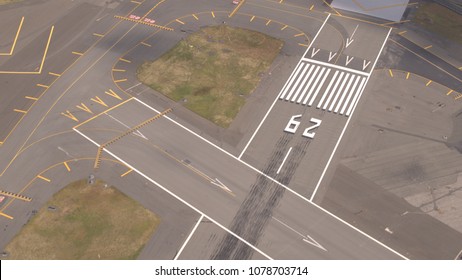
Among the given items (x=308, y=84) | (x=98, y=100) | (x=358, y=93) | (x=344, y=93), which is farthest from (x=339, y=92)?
(x=98, y=100)

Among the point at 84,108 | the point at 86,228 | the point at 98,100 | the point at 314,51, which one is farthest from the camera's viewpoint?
the point at 314,51

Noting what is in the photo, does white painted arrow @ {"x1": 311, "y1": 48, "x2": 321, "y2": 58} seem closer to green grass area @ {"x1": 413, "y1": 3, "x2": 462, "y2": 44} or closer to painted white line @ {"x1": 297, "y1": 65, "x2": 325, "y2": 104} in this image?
painted white line @ {"x1": 297, "y1": 65, "x2": 325, "y2": 104}

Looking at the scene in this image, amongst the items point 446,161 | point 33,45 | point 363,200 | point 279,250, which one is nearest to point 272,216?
point 279,250

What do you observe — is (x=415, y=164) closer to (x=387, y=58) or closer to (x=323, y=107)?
(x=323, y=107)

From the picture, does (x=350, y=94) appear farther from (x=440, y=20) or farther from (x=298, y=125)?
(x=440, y=20)

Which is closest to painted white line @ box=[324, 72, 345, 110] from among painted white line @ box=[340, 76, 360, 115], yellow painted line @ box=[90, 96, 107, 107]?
painted white line @ box=[340, 76, 360, 115]
